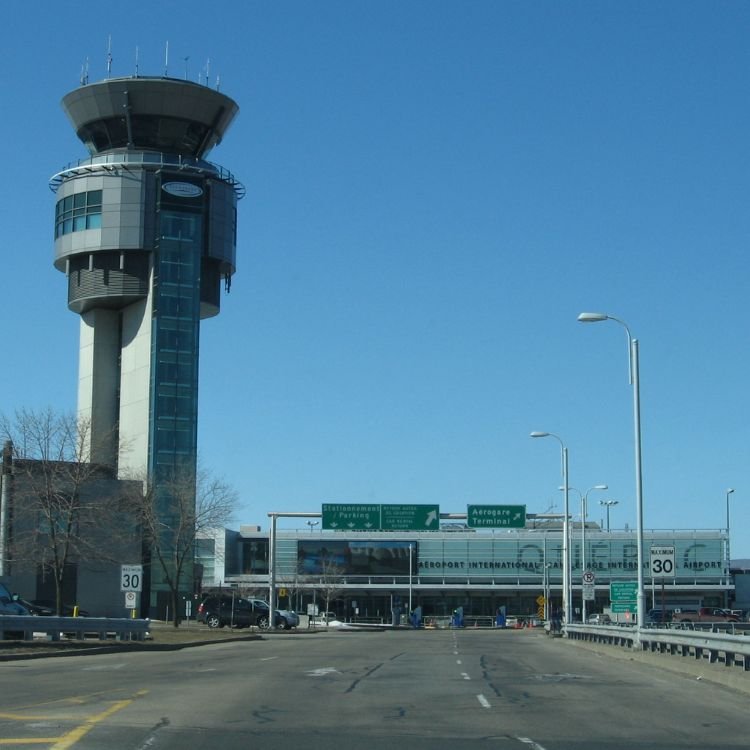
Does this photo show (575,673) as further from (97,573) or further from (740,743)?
(97,573)

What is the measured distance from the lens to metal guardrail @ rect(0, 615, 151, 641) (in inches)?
1366

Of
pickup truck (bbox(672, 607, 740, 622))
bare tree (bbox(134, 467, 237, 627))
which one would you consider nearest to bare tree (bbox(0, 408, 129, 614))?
bare tree (bbox(134, 467, 237, 627))

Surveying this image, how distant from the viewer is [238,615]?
228 ft

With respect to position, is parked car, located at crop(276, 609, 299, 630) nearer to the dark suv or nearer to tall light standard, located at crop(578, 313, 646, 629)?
the dark suv

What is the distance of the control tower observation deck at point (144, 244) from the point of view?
90.4 m

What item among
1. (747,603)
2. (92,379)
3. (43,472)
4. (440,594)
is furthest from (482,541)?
(43,472)

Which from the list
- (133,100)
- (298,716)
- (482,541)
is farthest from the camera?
(482,541)

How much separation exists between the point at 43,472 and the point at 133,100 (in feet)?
138

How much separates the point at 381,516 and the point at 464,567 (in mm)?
51335

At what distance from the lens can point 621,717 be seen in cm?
1634

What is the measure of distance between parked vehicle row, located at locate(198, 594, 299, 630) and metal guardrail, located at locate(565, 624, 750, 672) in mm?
28822

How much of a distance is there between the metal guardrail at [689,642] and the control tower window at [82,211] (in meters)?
59.7

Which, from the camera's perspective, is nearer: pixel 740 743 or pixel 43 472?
pixel 740 743

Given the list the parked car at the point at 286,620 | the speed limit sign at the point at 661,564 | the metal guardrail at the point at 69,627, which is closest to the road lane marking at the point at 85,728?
the metal guardrail at the point at 69,627
